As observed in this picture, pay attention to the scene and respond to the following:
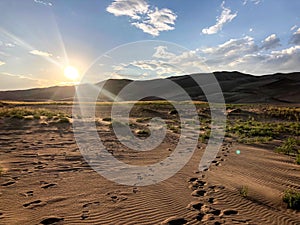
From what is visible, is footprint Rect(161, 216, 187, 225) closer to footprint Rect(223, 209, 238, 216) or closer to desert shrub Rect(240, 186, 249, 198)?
footprint Rect(223, 209, 238, 216)

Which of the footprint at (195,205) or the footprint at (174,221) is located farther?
the footprint at (195,205)

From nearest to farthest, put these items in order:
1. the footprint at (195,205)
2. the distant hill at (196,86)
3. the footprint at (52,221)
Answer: the footprint at (52,221) < the footprint at (195,205) < the distant hill at (196,86)

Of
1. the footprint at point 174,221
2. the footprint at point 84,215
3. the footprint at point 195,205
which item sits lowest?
the footprint at point 174,221

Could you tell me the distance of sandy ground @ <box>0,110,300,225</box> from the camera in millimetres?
4574

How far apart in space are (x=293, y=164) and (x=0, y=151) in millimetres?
9935

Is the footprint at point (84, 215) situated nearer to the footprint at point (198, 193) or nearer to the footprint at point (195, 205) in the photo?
the footprint at point (195, 205)

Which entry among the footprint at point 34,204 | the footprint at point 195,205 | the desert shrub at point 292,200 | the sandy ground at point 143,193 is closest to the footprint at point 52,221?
the sandy ground at point 143,193

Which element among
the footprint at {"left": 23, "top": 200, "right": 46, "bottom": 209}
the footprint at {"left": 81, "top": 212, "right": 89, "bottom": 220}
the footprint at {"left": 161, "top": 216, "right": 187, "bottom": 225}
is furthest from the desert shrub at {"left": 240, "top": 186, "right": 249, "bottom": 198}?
the footprint at {"left": 23, "top": 200, "right": 46, "bottom": 209}

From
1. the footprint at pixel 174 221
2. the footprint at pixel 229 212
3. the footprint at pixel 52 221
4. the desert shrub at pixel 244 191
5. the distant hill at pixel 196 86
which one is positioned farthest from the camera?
the distant hill at pixel 196 86

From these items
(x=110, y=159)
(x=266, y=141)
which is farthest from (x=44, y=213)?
(x=266, y=141)

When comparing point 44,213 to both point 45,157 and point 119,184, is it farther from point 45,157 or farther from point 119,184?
point 45,157

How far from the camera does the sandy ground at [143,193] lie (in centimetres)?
457

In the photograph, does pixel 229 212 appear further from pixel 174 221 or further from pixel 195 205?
pixel 174 221

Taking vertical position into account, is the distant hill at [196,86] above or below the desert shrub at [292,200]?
above
